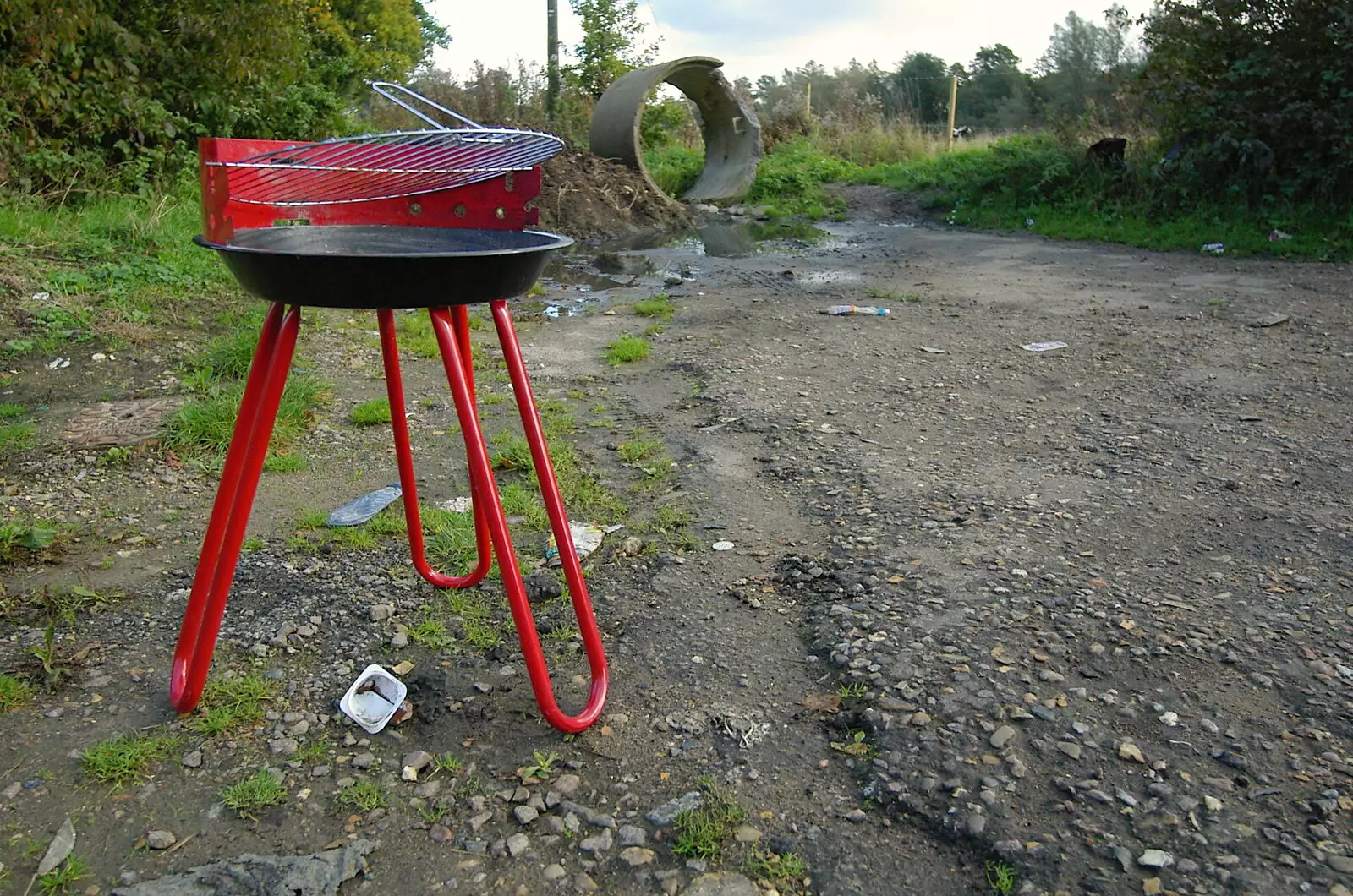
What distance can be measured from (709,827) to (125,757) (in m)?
1.17

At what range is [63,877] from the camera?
1.75 meters

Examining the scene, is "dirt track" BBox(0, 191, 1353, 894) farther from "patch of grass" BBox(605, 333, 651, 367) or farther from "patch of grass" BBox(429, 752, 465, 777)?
"patch of grass" BBox(605, 333, 651, 367)

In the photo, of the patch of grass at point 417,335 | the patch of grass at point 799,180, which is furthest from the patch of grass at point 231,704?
the patch of grass at point 799,180

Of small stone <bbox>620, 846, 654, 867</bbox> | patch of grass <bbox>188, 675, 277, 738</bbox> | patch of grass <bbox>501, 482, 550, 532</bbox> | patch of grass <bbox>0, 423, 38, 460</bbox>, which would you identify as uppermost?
patch of grass <bbox>0, 423, 38, 460</bbox>

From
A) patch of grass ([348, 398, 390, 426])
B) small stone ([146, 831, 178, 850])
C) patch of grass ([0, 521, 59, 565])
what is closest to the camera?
small stone ([146, 831, 178, 850])

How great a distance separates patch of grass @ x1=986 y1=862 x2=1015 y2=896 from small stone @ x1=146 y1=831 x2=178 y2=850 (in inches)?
56.7

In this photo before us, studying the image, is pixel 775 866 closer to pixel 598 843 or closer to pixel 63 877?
pixel 598 843

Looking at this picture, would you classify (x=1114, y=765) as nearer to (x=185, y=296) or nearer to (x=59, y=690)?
(x=59, y=690)

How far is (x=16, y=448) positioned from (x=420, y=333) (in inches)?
95.2

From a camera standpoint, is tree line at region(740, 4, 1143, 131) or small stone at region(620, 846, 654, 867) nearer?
small stone at region(620, 846, 654, 867)

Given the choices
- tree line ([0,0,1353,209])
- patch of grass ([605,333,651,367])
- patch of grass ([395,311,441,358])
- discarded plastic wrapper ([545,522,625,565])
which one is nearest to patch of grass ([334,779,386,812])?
discarded plastic wrapper ([545,522,625,565])

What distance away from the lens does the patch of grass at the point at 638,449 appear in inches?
155

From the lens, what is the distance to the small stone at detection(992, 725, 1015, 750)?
6.88ft

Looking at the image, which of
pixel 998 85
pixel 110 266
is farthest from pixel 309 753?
pixel 998 85
